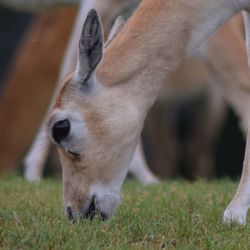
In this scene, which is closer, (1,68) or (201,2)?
(201,2)

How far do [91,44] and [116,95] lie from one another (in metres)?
0.38

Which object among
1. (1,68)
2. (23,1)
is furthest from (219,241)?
(1,68)

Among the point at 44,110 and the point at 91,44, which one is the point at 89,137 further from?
the point at 44,110

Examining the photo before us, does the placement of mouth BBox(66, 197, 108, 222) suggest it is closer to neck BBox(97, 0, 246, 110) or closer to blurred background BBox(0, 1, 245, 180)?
neck BBox(97, 0, 246, 110)

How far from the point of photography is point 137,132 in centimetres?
666

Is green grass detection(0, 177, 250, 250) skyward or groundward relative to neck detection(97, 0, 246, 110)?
groundward

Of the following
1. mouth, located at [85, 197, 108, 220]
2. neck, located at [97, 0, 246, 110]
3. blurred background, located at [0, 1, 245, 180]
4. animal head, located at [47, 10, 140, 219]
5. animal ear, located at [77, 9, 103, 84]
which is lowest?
blurred background, located at [0, 1, 245, 180]

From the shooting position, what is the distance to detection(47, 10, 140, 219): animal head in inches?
256

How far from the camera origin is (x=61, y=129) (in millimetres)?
6508

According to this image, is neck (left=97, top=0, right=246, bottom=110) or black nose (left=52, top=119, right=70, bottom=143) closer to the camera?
black nose (left=52, top=119, right=70, bottom=143)

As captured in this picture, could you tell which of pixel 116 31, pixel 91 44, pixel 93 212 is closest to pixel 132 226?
pixel 93 212

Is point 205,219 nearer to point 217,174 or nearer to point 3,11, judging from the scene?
point 217,174

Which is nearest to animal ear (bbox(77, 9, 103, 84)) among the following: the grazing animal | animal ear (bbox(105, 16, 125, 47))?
the grazing animal

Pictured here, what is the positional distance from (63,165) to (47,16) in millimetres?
8001
